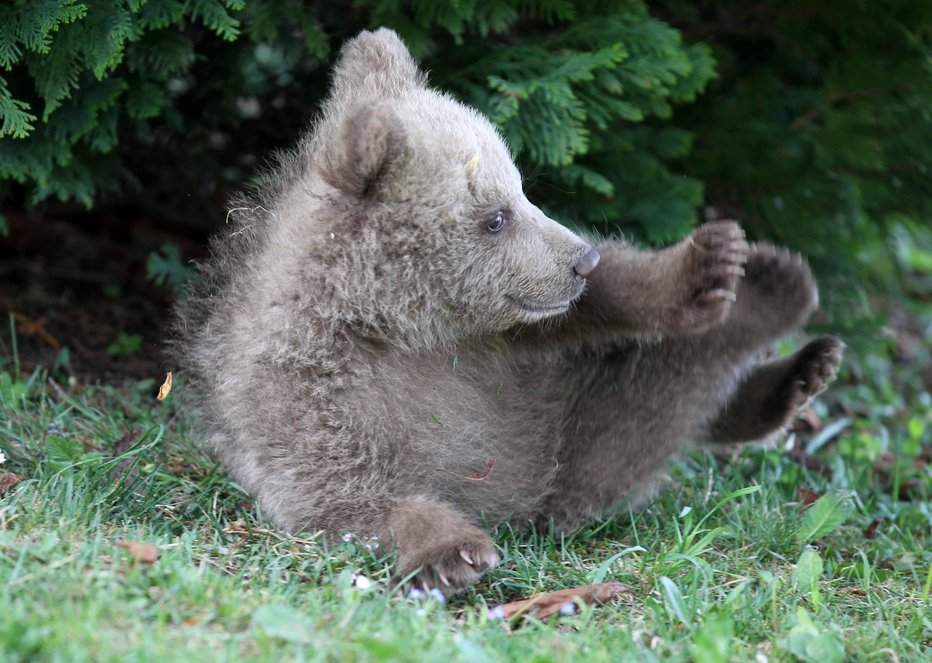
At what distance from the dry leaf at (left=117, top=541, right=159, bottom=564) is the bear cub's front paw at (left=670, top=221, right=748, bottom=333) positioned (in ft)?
6.03

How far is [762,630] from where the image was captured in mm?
2877

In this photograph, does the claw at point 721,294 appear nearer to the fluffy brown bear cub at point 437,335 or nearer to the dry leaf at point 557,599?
the fluffy brown bear cub at point 437,335

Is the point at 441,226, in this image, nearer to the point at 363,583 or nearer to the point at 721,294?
the point at 721,294

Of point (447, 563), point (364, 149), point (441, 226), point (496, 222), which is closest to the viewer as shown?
point (447, 563)

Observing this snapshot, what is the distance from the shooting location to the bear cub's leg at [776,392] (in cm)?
396

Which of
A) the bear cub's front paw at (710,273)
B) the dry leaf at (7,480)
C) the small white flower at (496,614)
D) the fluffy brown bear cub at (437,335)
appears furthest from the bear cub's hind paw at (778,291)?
the dry leaf at (7,480)

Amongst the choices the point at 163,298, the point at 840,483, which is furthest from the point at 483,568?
the point at 163,298

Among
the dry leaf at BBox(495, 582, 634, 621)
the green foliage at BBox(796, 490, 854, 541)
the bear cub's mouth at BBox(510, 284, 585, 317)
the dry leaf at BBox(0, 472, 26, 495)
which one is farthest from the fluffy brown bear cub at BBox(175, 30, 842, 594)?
the dry leaf at BBox(0, 472, 26, 495)

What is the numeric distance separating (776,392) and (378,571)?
73.7 inches

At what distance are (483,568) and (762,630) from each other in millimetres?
803

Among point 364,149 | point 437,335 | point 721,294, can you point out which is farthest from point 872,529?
point 364,149

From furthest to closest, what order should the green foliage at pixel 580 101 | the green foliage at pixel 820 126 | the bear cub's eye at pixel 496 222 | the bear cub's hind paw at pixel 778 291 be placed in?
the green foliage at pixel 820 126
the green foliage at pixel 580 101
the bear cub's hind paw at pixel 778 291
the bear cub's eye at pixel 496 222

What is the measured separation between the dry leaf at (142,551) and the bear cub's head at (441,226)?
3.31 feet

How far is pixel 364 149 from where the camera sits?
10.2 feet
